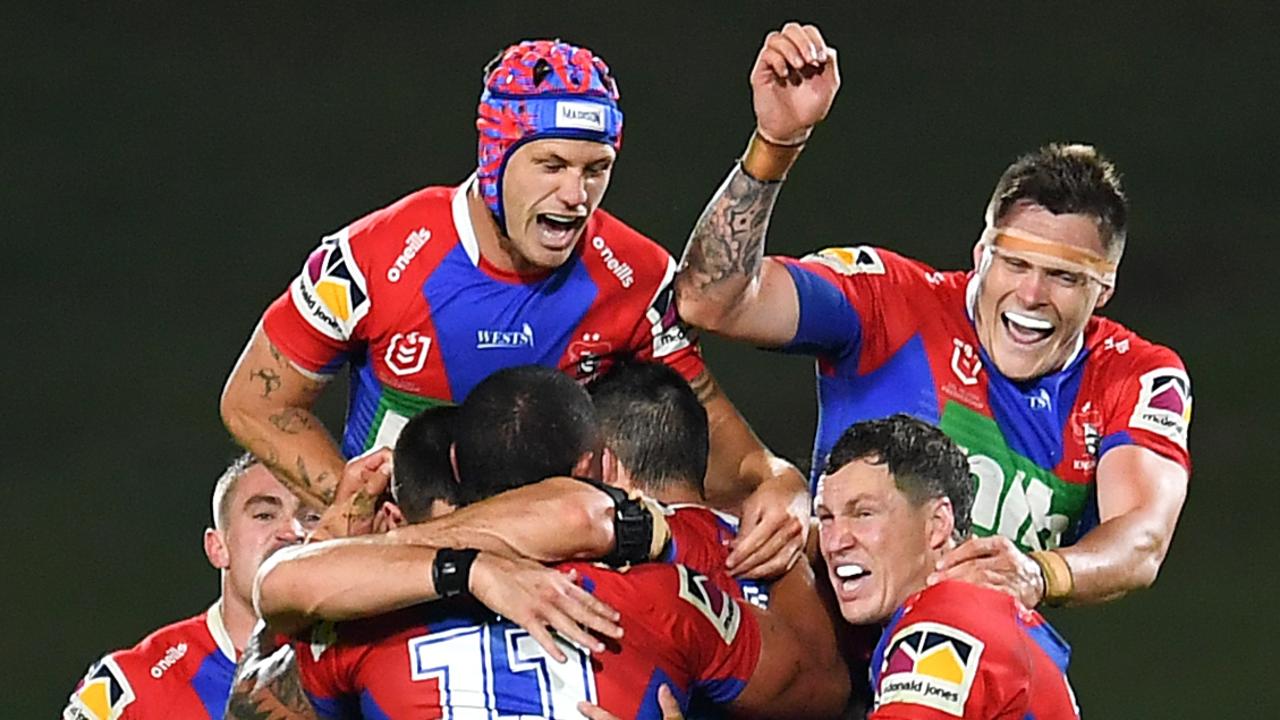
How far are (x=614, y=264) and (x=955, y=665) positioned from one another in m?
1.47

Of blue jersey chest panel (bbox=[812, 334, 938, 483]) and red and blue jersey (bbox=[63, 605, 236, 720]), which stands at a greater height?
blue jersey chest panel (bbox=[812, 334, 938, 483])

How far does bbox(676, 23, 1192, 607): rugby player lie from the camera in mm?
4703

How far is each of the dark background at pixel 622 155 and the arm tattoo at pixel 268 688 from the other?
449 centimetres

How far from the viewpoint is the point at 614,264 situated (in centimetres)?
487

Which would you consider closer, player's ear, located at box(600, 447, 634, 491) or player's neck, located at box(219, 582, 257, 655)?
player's ear, located at box(600, 447, 634, 491)

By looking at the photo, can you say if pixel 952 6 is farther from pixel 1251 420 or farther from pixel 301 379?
pixel 301 379

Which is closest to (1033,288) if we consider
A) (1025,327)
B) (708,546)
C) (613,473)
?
(1025,327)

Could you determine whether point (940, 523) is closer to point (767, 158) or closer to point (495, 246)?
point (767, 158)

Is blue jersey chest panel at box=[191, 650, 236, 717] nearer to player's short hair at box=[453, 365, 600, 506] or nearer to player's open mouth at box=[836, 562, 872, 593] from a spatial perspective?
player's short hair at box=[453, 365, 600, 506]

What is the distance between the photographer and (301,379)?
4.91m

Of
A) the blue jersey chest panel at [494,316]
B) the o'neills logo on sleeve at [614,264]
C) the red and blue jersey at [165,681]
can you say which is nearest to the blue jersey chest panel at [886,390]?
the o'neills logo on sleeve at [614,264]

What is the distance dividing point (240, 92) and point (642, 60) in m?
1.90

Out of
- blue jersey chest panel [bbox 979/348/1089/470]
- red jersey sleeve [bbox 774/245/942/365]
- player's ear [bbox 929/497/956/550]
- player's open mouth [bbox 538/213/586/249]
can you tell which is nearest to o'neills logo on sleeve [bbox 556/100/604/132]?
player's open mouth [bbox 538/213/586/249]

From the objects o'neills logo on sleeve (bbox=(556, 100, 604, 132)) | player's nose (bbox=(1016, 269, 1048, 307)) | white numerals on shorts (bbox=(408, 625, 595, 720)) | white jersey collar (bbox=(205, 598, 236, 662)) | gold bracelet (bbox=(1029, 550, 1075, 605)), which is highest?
o'neills logo on sleeve (bbox=(556, 100, 604, 132))
